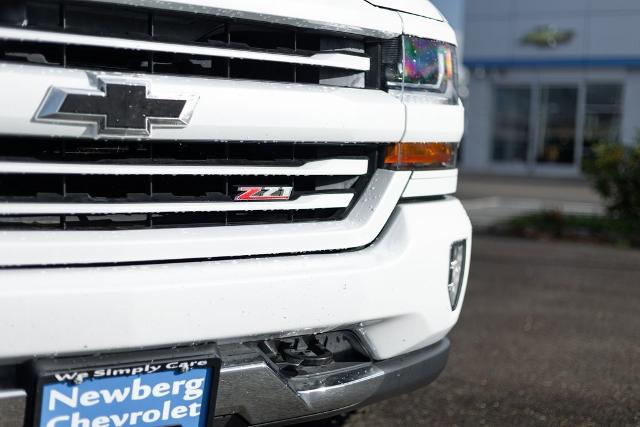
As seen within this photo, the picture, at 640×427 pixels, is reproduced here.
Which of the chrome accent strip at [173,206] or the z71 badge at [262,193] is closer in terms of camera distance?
the chrome accent strip at [173,206]

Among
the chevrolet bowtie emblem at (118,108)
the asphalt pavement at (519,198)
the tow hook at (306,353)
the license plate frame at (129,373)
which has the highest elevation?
the chevrolet bowtie emblem at (118,108)

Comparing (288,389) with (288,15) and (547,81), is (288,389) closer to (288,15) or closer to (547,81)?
(288,15)

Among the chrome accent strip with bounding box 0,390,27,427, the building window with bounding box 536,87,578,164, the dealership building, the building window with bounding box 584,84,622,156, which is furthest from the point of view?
the building window with bounding box 536,87,578,164

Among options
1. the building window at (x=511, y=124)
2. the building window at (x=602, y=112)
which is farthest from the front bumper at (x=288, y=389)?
the building window at (x=511, y=124)

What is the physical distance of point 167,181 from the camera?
1934 millimetres

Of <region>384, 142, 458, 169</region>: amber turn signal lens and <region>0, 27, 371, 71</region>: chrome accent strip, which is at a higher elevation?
<region>0, 27, 371, 71</region>: chrome accent strip

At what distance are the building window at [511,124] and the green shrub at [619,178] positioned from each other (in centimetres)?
1462

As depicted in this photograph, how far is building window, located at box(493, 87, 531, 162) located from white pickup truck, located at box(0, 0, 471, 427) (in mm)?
22891

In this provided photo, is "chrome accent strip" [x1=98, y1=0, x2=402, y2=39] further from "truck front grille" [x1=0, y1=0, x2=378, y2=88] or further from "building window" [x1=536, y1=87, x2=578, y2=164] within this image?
"building window" [x1=536, y1=87, x2=578, y2=164]

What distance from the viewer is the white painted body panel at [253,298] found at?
5.44ft

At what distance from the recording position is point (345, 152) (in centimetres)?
224

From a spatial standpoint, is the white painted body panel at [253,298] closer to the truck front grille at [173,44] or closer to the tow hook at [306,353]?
the tow hook at [306,353]

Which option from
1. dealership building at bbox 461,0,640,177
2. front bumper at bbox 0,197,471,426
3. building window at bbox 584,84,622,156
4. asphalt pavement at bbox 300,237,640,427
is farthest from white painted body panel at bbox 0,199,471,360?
building window at bbox 584,84,622,156

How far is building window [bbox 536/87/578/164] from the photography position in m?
23.7
